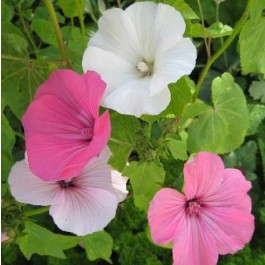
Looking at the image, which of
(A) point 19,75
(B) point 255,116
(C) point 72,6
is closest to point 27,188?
(A) point 19,75

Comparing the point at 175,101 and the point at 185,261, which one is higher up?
the point at 175,101

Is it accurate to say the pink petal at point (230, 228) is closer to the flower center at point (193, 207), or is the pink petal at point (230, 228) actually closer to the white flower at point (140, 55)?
the flower center at point (193, 207)

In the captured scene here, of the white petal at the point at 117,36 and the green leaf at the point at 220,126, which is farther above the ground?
the white petal at the point at 117,36

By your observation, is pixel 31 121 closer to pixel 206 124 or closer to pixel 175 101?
pixel 175 101

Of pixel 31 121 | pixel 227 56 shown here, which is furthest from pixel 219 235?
pixel 227 56

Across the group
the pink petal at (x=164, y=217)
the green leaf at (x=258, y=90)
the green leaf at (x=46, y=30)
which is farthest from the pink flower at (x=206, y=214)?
the green leaf at (x=258, y=90)
